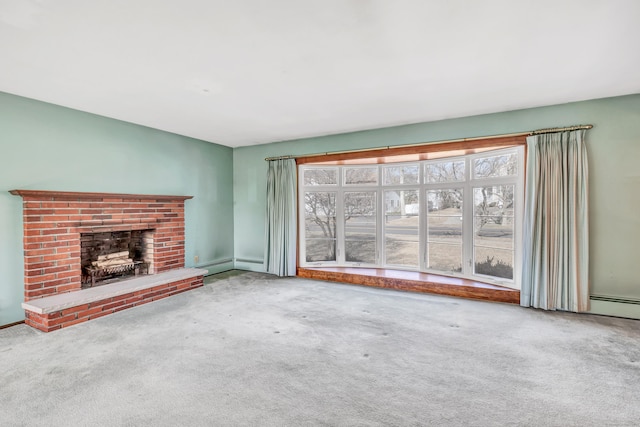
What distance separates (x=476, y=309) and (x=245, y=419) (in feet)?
9.99

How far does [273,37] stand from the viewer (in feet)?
7.14

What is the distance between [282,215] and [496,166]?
346 cm

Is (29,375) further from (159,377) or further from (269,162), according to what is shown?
(269,162)

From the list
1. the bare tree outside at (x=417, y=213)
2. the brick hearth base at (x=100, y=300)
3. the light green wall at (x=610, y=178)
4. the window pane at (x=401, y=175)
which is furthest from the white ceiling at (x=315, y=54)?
the brick hearth base at (x=100, y=300)

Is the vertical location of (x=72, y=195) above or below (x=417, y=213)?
above

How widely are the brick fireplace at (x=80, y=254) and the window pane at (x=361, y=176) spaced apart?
3011mm

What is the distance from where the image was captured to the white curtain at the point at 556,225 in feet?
11.4

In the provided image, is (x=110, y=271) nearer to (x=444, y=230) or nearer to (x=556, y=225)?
(x=444, y=230)

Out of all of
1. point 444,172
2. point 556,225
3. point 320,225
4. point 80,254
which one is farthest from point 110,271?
point 556,225

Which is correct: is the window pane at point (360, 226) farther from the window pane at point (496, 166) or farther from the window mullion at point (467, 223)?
the window pane at point (496, 166)

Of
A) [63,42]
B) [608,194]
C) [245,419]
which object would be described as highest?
[63,42]

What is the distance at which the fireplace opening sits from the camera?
4007 millimetres

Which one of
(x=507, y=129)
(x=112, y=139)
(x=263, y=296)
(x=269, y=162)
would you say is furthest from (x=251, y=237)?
(x=507, y=129)

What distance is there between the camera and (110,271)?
13.7 ft
